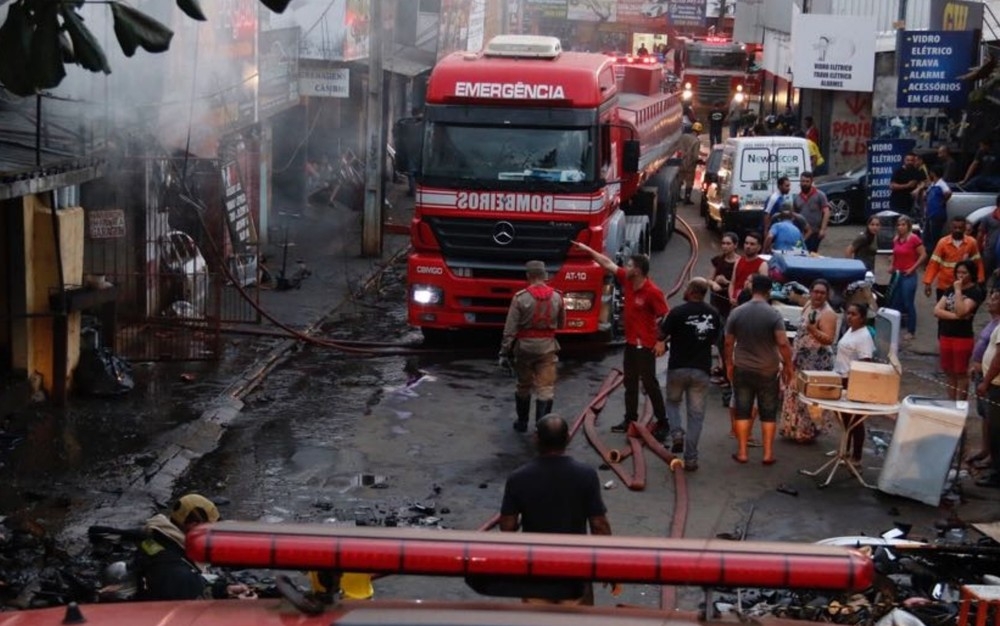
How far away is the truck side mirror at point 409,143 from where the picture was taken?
17047 millimetres

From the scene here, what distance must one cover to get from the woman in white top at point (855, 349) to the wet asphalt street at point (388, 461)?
29 cm

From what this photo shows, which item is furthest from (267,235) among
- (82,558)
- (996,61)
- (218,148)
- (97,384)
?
(82,558)

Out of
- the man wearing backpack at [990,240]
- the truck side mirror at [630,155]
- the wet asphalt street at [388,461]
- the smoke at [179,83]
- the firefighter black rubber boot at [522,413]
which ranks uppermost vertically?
the smoke at [179,83]

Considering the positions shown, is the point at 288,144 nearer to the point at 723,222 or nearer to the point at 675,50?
the point at 723,222

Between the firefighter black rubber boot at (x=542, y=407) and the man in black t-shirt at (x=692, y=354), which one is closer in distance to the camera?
the man in black t-shirt at (x=692, y=354)

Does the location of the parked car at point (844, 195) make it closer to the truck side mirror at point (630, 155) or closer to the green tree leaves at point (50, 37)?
the truck side mirror at point (630, 155)

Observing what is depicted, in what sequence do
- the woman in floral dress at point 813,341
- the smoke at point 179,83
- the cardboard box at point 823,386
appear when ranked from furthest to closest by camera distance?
1. the smoke at point 179,83
2. the woman in floral dress at point 813,341
3. the cardboard box at point 823,386

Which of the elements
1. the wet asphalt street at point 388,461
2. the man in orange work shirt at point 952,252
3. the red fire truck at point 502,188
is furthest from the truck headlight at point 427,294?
the man in orange work shirt at point 952,252

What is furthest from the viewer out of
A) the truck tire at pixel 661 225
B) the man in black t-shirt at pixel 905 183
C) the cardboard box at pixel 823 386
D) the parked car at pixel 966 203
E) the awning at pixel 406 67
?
the awning at pixel 406 67

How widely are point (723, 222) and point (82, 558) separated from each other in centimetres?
1801

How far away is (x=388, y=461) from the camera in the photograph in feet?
42.4

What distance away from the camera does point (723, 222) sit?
26391 millimetres

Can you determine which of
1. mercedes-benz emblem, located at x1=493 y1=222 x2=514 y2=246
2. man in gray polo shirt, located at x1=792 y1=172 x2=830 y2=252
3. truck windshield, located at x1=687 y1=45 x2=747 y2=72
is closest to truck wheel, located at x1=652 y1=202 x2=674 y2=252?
man in gray polo shirt, located at x1=792 y1=172 x2=830 y2=252

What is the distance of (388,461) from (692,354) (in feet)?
8.88
